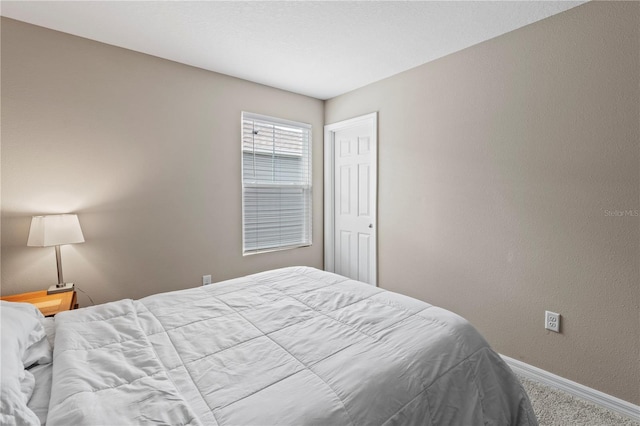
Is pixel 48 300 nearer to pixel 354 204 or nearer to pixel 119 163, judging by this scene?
pixel 119 163

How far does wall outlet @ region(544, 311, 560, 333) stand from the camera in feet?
6.86

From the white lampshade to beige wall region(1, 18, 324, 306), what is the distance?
0.81 feet

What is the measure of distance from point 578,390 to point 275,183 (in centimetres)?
308

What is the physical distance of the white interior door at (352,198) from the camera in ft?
11.2

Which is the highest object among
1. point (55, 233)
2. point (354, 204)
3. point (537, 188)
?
point (537, 188)

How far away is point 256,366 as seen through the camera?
1.12 metres

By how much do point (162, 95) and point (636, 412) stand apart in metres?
4.05

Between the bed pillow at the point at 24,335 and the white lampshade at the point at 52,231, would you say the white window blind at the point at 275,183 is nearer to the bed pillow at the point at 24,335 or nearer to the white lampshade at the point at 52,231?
the white lampshade at the point at 52,231

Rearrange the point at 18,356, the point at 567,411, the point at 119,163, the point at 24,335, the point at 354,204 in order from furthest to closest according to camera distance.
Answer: the point at 354,204, the point at 119,163, the point at 567,411, the point at 24,335, the point at 18,356

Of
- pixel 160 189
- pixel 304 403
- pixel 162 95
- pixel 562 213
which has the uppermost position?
pixel 162 95

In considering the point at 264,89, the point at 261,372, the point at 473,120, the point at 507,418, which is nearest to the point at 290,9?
the point at 264,89

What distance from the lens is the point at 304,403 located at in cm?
92

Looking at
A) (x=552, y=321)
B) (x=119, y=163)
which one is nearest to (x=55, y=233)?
(x=119, y=163)

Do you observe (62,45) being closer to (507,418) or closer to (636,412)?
(507,418)
